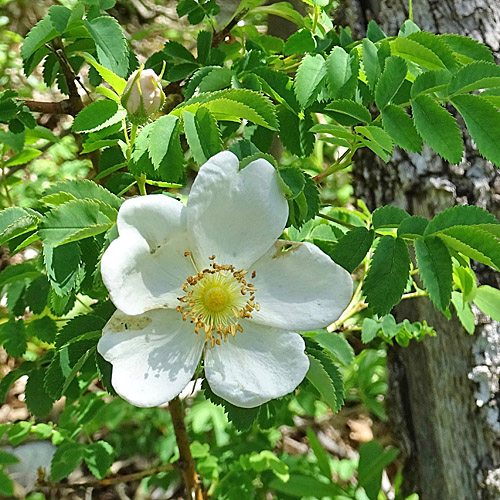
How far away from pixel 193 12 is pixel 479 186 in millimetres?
771

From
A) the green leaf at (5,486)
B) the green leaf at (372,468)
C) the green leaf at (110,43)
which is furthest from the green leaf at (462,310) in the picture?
the green leaf at (5,486)

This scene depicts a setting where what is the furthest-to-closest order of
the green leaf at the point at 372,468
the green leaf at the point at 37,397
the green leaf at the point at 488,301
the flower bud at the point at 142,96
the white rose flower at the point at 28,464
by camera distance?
the white rose flower at the point at 28,464 < the green leaf at the point at 372,468 < the green leaf at the point at 488,301 < the green leaf at the point at 37,397 < the flower bud at the point at 142,96

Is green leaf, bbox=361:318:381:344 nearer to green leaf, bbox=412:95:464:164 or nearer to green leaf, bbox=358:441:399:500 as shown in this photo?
green leaf, bbox=358:441:399:500

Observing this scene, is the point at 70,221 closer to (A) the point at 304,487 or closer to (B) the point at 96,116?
(B) the point at 96,116

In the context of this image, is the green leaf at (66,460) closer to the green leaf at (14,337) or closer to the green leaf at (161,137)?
the green leaf at (14,337)

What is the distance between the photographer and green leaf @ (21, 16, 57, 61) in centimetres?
78

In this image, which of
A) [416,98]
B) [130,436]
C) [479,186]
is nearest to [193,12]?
[416,98]

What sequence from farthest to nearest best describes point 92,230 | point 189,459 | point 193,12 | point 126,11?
point 126,11
point 189,459
point 193,12
point 92,230

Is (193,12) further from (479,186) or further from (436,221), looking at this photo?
(479,186)

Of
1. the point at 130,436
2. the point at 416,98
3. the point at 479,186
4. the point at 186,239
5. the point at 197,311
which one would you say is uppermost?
the point at 416,98

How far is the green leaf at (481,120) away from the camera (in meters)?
0.77

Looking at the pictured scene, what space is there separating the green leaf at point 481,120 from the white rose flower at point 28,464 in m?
1.53

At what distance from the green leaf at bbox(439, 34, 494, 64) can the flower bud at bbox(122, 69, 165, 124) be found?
0.46 metres

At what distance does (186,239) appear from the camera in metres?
0.69
